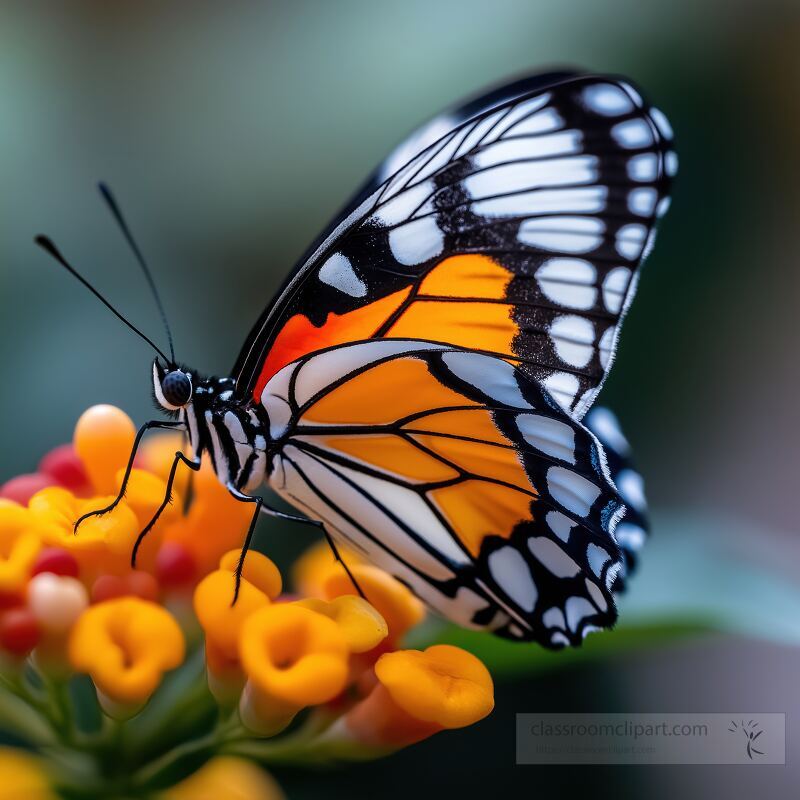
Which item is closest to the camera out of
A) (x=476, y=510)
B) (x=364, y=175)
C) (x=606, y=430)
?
(x=476, y=510)

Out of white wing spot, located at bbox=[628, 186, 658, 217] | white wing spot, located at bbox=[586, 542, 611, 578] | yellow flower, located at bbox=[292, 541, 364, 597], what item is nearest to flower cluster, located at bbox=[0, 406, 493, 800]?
yellow flower, located at bbox=[292, 541, 364, 597]

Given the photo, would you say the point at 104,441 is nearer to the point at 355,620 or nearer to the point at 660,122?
the point at 355,620

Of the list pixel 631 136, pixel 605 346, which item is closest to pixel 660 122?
pixel 631 136

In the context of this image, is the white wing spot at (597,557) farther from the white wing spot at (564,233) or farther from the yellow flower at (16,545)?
the yellow flower at (16,545)

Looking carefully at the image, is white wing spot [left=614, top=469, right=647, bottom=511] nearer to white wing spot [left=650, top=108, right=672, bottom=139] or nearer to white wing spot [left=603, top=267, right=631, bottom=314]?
Answer: white wing spot [left=603, top=267, right=631, bottom=314]

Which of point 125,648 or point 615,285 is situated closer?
point 125,648

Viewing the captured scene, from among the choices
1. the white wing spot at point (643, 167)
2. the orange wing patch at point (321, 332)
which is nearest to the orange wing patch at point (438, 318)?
the orange wing patch at point (321, 332)

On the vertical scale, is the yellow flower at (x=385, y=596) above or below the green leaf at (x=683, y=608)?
above
